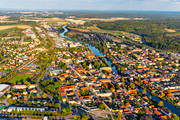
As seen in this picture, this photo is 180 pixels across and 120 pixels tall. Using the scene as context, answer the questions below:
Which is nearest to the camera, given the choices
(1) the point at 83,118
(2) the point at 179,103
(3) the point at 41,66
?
(1) the point at 83,118

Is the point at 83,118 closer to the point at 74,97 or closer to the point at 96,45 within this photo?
the point at 74,97

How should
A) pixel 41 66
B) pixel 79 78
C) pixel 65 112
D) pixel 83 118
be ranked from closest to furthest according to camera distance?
1. pixel 83 118
2. pixel 65 112
3. pixel 79 78
4. pixel 41 66

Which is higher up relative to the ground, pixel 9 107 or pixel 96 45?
pixel 96 45

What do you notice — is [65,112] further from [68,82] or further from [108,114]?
[68,82]

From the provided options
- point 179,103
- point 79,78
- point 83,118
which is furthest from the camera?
point 79,78

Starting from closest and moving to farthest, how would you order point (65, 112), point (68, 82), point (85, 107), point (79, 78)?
1. point (65, 112)
2. point (85, 107)
3. point (68, 82)
4. point (79, 78)

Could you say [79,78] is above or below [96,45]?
below

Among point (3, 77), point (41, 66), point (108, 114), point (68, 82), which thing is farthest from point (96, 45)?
point (108, 114)

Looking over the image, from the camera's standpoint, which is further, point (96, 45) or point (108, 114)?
point (96, 45)

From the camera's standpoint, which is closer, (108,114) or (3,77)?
(108,114)
